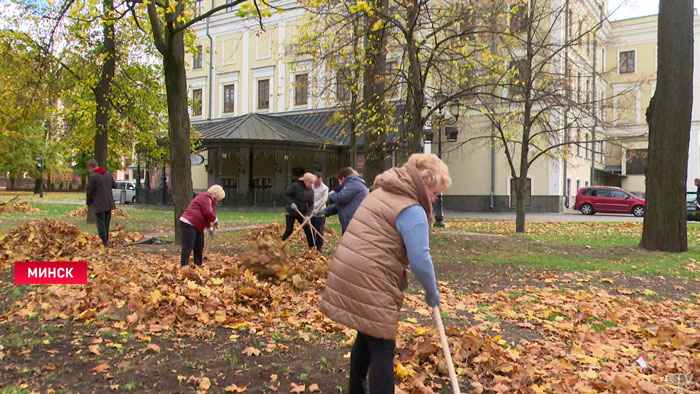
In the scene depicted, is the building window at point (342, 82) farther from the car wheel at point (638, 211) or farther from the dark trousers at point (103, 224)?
the car wheel at point (638, 211)

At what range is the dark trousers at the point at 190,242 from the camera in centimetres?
725

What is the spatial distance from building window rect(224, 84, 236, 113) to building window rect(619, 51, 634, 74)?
98.3 feet

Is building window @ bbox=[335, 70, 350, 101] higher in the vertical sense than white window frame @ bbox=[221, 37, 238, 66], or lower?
lower

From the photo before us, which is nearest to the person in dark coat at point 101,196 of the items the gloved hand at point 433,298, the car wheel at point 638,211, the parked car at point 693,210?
the gloved hand at point 433,298

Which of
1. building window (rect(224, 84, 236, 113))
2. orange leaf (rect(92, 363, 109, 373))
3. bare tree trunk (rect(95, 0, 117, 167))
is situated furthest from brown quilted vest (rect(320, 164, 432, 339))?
building window (rect(224, 84, 236, 113))

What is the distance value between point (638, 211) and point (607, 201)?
5.55 ft

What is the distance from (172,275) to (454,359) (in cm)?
385

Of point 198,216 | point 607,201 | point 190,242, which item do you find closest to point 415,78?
point 198,216

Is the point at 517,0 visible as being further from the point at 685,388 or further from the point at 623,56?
the point at 623,56

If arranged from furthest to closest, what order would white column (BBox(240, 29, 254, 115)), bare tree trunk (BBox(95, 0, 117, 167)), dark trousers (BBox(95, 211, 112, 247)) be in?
1. white column (BBox(240, 29, 254, 115))
2. bare tree trunk (BBox(95, 0, 117, 167))
3. dark trousers (BBox(95, 211, 112, 247))

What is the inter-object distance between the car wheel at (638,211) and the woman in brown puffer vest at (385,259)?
29.4 metres

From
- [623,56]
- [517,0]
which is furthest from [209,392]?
[623,56]

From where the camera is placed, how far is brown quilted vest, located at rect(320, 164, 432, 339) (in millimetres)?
2854

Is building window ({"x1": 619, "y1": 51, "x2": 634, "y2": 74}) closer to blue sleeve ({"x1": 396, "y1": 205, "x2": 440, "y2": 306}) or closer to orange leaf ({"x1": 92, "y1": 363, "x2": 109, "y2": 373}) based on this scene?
blue sleeve ({"x1": 396, "y1": 205, "x2": 440, "y2": 306})
